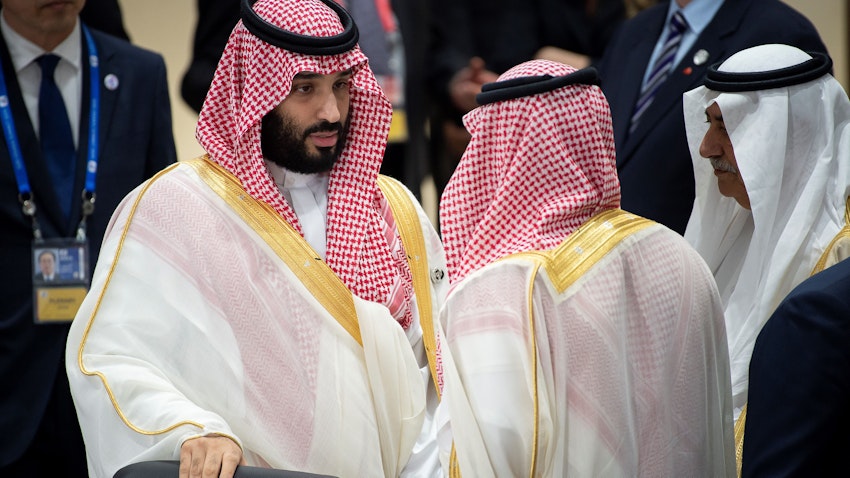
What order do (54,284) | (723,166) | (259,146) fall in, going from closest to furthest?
(259,146) → (723,166) → (54,284)

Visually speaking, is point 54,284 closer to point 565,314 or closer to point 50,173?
point 50,173

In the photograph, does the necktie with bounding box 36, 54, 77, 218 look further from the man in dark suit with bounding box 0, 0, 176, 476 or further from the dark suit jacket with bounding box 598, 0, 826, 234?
the dark suit jacket with bounding box 598, 0, 826, 234

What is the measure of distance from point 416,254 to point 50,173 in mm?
1385

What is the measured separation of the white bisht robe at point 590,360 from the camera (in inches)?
104

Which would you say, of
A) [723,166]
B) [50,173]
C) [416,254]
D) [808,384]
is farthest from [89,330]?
[723,166]

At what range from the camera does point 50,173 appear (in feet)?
13.3

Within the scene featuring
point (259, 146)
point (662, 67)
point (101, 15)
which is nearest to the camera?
point (259, 146)

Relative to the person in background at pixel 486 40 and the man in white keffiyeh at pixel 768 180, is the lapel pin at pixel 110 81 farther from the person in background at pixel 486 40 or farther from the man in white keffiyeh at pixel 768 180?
the man in white keffiyeh at pixel 768 180

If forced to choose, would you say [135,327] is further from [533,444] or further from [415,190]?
[415,190]

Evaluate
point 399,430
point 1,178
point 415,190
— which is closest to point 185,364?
point 399,430

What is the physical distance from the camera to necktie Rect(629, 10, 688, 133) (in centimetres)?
442

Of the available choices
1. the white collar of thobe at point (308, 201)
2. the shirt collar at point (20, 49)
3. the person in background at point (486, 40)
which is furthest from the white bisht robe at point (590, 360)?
the person in background at point (486, 40)

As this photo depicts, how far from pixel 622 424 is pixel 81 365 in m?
1.31

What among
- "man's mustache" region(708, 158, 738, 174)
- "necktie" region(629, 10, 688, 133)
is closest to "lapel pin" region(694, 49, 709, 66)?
"necktie" region(629, 10, 688, 133)
